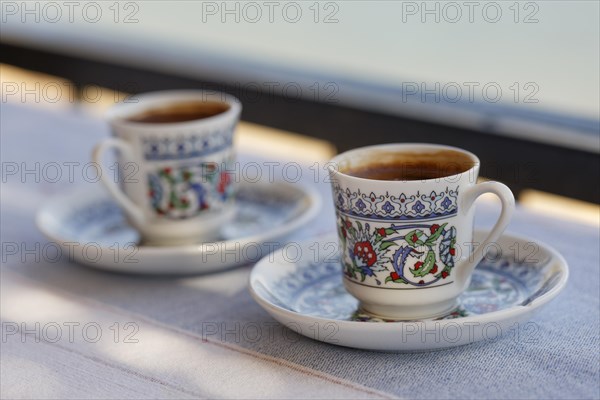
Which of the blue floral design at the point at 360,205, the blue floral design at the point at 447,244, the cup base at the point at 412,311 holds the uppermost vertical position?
the blue floral design at the point at 360,205

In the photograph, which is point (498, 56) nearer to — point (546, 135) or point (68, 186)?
point (546, 135)

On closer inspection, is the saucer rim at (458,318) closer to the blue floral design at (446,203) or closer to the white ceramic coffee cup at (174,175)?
the blue floral design at (446,203)

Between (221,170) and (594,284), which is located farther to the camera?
(221,170)

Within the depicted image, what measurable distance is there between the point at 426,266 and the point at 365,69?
0.50m

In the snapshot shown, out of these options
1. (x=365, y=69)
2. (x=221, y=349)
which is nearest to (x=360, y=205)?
(x=221, y=349)

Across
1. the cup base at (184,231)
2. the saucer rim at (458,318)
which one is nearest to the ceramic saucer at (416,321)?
the saucer rim at (458,318)

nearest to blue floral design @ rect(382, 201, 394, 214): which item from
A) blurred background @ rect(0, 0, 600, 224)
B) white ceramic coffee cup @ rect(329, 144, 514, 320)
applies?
white ceramic coffee cup @ rect(329, 144, 514, 320)

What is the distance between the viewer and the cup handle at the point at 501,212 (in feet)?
1.93

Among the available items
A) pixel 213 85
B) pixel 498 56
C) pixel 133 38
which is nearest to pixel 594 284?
pixel 498 56

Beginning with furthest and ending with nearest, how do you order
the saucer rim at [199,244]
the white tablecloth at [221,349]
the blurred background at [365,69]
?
the blurred background at [365,69] < the saucer rim at [199,244] < the white tablecloth at [221,349]

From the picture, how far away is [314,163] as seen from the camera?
98cm

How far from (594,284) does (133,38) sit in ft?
2.76

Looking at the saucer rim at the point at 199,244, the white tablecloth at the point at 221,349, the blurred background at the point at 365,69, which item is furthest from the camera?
the blurred background at the point at 365,69

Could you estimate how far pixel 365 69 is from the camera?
3.51 ft
